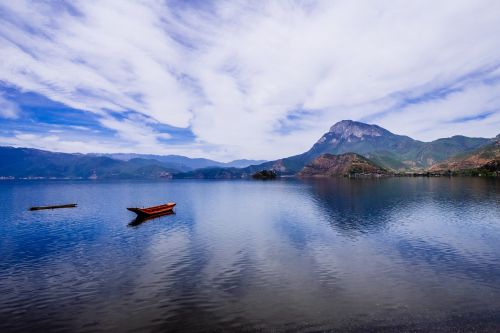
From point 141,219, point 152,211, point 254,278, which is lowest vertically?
point 254,278

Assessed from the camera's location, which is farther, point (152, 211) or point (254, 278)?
point (152, 211)

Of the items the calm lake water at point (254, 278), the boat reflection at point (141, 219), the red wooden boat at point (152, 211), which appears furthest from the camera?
the red wooden boat at point (152, 211)

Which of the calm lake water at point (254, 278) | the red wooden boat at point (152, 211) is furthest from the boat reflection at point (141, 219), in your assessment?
the calm lake water at point (254, 278)

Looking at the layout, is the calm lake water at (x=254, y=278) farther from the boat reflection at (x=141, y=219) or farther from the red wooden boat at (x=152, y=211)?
the red wooden boat at (x=152, y=211)

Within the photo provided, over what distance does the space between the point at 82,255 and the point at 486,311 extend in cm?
6027

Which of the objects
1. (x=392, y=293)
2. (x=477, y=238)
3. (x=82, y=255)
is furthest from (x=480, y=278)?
(x=82, y=255)

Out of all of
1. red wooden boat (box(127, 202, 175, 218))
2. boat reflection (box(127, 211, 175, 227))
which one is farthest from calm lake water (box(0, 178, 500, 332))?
red wooden boat (box(127, 202, 175, 218))

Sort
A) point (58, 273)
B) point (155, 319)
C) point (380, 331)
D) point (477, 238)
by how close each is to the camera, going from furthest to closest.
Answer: point (477, 238), point (58, 273), point (155, 319), point (380, 331)

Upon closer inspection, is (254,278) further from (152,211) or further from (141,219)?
(152,211)

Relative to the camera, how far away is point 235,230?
76250 millimetres

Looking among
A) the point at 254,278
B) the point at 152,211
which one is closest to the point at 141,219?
the point at 152,211

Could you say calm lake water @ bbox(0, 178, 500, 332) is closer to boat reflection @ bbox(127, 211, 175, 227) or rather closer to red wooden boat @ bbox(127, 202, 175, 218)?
boat reflection @ bbox(127, 211, 175, 227)

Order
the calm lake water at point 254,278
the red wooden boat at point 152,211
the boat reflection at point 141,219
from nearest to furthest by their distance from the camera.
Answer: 1. the calm lake water at point 254,278
2. the boat reflection at point 141,219
3. the red wooden boat at point 152,211

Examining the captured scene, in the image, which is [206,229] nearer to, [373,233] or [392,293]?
[373,233]
